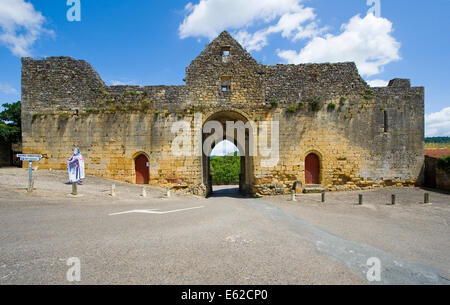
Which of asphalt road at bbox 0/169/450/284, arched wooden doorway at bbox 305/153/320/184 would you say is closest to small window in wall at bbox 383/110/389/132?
arched wooden doorway at bbox 305/153/320/184

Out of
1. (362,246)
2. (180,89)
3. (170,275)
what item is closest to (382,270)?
(362,246)

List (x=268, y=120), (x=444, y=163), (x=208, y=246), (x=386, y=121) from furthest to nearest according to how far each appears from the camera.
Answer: (x=386, y=121) < (x=268, y=120) < (x=444, y=163) < (x=208, y=246)

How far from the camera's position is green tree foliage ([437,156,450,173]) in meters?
12.5

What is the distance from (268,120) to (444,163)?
10272 mm

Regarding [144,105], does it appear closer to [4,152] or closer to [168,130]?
[168,130]

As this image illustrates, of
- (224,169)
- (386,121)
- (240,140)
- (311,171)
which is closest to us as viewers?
(386,121)

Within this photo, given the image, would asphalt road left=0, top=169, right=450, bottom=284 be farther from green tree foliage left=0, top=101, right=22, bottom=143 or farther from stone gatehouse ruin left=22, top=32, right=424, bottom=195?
green tree foliage left=0, top=101, right=22, bottom=143

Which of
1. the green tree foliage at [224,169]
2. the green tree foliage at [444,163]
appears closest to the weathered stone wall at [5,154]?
the green tree foliage at [224,169]

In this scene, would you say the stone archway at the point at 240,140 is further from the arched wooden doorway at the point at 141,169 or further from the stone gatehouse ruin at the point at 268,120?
the arched wooden doorway at the point at 141,169

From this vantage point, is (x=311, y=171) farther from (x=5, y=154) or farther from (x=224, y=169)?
(x=5, y=154)

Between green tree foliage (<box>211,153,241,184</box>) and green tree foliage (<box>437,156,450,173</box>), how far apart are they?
1953cm

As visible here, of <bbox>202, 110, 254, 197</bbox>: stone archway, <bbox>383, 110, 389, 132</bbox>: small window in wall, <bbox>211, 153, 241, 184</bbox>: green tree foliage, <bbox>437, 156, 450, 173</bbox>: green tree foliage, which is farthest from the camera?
<bbox>211, 153, 241, 184</bbox>: green tree foliage

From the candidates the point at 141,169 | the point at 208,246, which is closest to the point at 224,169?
the point at 141,169

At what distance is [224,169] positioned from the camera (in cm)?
2877
